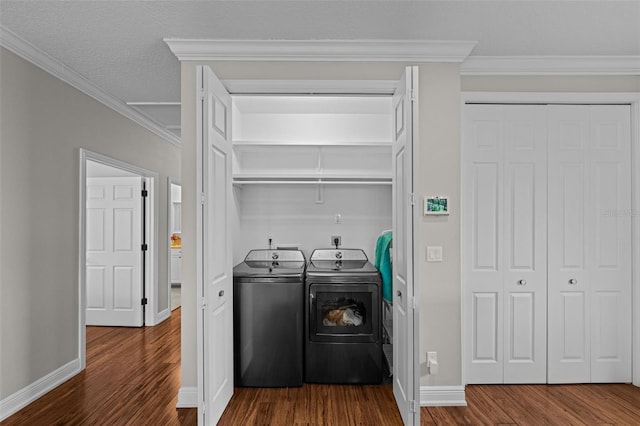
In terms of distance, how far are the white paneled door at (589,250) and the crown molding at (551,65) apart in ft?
1.01

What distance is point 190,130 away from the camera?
8.61 ft

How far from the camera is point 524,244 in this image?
289 centimetres

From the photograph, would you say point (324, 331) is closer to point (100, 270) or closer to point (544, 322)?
point (544, 322)

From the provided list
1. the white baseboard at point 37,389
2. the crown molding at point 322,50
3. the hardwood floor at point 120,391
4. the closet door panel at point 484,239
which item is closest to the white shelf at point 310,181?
the closet door panel at point 484,239

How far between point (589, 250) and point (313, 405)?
2.48 metres

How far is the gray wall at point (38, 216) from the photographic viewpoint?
99.6 inches

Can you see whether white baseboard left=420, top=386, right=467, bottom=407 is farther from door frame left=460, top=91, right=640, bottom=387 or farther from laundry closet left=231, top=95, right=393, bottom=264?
laundry closet left=231, top=95, right=393, bottom=264

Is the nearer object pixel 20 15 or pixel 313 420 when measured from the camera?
pixel 20 15

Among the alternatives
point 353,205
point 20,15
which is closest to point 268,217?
point 353,205

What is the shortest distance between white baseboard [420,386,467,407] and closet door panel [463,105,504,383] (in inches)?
13.4

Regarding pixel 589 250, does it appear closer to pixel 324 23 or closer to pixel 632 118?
pixel 632 118

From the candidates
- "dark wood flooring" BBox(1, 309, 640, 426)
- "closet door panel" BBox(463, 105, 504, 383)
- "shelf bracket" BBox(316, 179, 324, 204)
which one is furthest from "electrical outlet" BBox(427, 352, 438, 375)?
"shelf bracket" BBox(316, 179, 324, 204)

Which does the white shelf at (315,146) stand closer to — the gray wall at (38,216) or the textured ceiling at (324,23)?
the textured ceiling at (324,23)

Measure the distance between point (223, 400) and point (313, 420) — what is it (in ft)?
2.05
